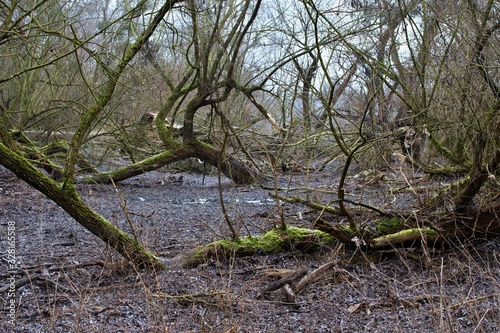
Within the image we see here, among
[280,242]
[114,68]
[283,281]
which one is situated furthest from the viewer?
[114,68]

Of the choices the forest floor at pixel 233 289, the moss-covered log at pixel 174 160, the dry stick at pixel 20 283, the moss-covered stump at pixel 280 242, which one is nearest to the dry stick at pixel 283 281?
the forest floor at pixel 233 289

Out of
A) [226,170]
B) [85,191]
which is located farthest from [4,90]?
[226,170]

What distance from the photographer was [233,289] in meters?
4.25

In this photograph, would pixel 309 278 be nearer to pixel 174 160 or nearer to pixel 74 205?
pixel 74 205

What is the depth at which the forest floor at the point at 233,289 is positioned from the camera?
340 cm

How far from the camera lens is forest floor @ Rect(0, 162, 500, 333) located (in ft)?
Result: 11.1

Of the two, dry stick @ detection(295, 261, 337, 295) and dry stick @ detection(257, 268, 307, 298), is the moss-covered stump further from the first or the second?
dry stick @ detection(257, 268, 307, 298)

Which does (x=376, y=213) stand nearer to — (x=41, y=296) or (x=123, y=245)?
(x=123, y=245)

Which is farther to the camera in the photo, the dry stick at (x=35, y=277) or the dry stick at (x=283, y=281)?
the dry stick at (x=283, y=281)

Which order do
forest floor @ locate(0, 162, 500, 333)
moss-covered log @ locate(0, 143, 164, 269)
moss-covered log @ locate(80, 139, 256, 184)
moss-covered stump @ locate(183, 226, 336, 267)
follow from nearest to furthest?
forest floor @ locate(0, 162, 500, 333) → moss-covered log @ locate(0, 143, 164, 269) → moss-covered stump @ locate(183, 226, 336, 267) → moss-covered log @ locate(80, 139, 256, 184)

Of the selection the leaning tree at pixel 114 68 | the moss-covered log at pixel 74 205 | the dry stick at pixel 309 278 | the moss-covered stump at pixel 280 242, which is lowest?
the dry stick at pixel 309 278

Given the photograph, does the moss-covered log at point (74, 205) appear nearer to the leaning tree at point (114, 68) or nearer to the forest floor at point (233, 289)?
the forest floor at point (233, 289)

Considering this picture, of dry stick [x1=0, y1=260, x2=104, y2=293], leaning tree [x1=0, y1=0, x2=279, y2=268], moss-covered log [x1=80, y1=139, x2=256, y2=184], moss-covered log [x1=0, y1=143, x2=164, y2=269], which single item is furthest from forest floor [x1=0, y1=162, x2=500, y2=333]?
moss-covered log [x1=80, y1=139, x2=256, y2=184]

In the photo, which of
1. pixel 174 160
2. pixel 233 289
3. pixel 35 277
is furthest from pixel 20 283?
pixel 174 160
